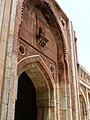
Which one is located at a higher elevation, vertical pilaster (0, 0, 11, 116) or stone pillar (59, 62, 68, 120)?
vertical pilaster (0, 0, 11, 116)

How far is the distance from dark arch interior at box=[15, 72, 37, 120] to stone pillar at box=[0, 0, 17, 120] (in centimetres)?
222

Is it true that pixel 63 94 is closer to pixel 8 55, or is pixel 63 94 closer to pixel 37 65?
pixel 37 65

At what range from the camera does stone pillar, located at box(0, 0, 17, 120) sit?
12.3ft

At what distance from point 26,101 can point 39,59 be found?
147cm

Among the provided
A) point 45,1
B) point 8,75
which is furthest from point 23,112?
point 45,1

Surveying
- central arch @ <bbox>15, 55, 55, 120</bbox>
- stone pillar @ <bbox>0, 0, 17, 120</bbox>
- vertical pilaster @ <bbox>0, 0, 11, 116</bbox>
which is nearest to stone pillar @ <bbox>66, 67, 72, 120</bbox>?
central arch @ <bbox>15, 55, 55, 120</bbox>

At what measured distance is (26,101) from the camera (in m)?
6.38

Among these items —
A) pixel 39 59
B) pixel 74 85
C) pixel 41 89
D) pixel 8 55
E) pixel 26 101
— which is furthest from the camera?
pixel 74 85

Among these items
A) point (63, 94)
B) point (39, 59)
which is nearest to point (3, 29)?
point (39, 59)

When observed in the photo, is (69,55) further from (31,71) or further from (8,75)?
(8,75)

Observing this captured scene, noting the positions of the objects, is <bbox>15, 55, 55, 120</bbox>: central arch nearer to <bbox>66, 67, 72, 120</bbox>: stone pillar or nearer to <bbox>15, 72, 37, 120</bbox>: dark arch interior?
<bbox>15, 72, 37, 120</bbox>: dark arch interior

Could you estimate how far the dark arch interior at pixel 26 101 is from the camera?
6.08 metres

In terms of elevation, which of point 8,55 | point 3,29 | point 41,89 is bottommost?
point 41,89

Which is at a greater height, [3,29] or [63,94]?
[3,29]
